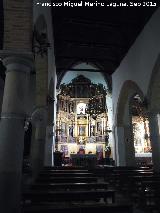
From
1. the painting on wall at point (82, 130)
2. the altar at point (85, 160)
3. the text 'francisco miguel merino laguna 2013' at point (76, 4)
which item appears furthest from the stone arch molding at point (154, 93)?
the painting on wall at point (82, 130)

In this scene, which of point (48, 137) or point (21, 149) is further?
point (48, 137)

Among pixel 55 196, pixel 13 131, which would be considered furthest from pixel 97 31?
pixel 55 196

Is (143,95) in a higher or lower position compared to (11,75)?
higher

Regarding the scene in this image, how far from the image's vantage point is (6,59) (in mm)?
4617

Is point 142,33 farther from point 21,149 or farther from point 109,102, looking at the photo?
point 109,102

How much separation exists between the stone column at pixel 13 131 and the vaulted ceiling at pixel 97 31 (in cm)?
611

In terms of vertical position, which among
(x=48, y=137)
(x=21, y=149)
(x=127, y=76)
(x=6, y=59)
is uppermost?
(x=127, y=76)

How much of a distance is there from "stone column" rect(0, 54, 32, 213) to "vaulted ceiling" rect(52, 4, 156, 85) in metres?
6.11

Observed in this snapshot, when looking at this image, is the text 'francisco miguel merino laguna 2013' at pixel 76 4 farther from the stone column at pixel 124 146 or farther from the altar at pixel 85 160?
the altar at pixel 85 160

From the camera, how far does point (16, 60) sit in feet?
15.1

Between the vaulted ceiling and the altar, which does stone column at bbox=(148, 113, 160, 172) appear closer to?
the vaulted ceiling

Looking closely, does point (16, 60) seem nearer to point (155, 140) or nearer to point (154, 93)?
point (154, 93)

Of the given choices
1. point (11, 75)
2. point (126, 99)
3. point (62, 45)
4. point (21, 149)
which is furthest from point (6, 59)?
point (126, 99)

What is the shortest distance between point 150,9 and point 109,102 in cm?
1369
